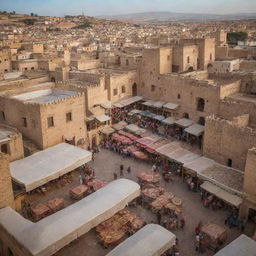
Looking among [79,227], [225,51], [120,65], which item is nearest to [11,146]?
[79,227]

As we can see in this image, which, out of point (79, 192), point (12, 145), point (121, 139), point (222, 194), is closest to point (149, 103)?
point (121, 139)

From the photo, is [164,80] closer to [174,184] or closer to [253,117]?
[253,117]

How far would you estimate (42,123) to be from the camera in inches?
769

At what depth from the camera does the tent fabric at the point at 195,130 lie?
22.3 metres

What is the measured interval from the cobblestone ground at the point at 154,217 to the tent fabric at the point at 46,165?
89.6 inches

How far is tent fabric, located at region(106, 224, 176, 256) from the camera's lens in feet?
38.7

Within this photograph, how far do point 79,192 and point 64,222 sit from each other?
3948 mm

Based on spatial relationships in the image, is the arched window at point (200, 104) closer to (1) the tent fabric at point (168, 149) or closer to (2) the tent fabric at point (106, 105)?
(1) the tent fabric at point (168, 149)

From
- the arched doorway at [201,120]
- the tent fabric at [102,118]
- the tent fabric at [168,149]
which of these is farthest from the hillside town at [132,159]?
the tent fabric at [102,118]

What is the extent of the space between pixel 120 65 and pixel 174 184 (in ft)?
62.3

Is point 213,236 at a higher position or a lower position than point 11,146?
lower

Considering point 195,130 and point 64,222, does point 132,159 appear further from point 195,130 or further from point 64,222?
point 64,222

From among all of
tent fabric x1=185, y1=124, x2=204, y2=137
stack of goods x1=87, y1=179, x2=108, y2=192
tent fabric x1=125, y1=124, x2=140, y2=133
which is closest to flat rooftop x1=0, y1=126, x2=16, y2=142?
stack of goods x1=87, y1=179, x2=108, y2=192

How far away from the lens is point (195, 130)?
22750 millimetres
